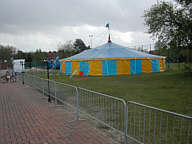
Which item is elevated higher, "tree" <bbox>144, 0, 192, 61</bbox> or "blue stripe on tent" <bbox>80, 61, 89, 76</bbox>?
"tree" <bbox>144, 0, 192, 61</bbox>

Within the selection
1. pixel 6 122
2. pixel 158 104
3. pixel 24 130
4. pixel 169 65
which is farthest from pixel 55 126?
pixel 169 65

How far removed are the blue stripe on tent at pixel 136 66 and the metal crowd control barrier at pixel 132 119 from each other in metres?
17.9

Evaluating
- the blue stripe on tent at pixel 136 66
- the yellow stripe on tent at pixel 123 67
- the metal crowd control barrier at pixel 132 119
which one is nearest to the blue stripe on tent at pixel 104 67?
the yellow stripe on tent at pixel 123 67

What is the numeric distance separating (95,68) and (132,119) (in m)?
18.8

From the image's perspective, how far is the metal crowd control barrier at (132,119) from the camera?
141 inches

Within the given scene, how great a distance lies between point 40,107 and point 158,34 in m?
14.2

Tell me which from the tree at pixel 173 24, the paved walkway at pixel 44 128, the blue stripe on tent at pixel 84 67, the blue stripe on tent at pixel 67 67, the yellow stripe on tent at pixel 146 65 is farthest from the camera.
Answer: the blue stripe on tent at pixel 67 67

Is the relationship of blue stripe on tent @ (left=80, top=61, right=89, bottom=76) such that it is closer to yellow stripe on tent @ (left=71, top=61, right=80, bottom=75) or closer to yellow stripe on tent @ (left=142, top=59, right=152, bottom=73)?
yellow stripe on tent @ (left=71, top=61, right=80, bottom=75)

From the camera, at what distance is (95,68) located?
2428cm

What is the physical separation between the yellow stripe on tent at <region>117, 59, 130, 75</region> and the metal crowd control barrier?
1707 cm

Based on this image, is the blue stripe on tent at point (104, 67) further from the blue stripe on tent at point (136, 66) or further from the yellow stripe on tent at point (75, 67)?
the yellow stripe on tent at point (75, 67)

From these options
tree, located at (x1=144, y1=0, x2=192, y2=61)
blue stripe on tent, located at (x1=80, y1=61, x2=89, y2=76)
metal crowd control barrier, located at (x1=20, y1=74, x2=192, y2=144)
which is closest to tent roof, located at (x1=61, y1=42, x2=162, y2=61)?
blue stripe on tent, located at (x1=80, y1=61, x2=89, y2=76)

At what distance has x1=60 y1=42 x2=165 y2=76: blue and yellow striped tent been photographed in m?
23.8

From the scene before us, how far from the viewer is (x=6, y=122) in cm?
606
